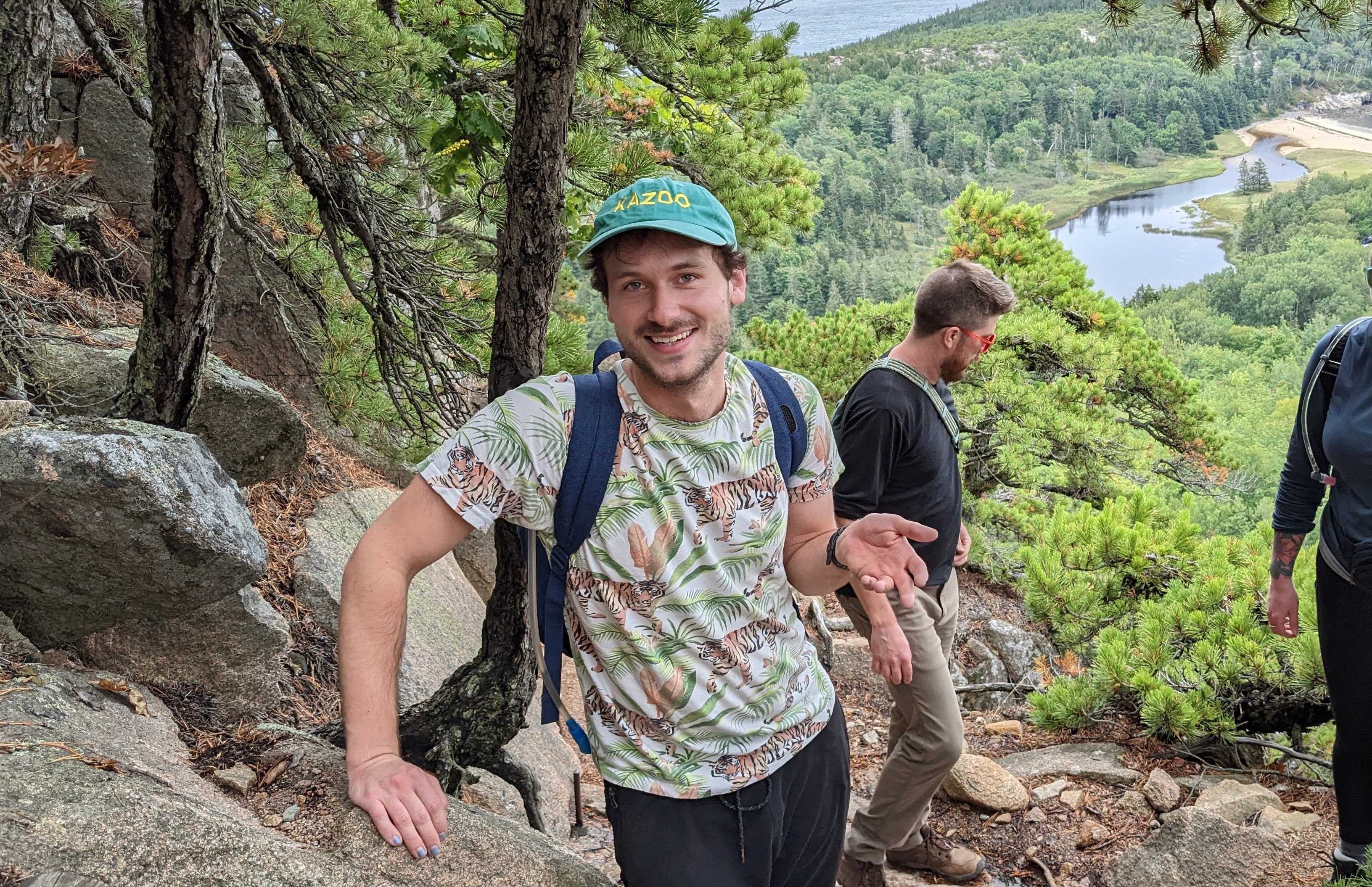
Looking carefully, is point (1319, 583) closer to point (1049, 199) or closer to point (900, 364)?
point (900, 364)

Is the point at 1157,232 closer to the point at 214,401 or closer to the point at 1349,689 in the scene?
the point at 1349,689

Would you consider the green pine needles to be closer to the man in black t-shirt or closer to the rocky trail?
the rocky trail

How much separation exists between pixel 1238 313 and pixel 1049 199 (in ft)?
77.9

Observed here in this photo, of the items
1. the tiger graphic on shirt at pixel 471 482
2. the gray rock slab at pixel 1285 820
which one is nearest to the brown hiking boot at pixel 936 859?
the gray rock slab at pixel 1285 820

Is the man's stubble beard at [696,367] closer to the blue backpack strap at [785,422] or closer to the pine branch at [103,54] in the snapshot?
the blue backpack strap at [785,422]

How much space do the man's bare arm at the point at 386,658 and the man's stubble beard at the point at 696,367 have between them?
41 cm

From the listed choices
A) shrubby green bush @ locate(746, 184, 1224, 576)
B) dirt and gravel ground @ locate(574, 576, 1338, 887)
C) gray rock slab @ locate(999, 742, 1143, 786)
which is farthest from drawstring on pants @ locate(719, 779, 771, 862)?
shrubby green bush @ locate(746, 184, 1224, 576)

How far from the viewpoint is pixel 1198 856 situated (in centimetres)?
288

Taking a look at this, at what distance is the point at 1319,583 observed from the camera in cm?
246

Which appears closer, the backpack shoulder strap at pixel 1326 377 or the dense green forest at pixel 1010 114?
the backpack shoulder strap at pixel 1326 377

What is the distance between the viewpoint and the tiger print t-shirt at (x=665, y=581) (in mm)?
1503

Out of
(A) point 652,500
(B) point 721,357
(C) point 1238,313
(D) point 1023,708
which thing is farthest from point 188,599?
(C) point 1238,313

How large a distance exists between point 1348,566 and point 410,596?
320 cm

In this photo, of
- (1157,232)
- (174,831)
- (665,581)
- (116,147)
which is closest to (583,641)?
(665,581)
